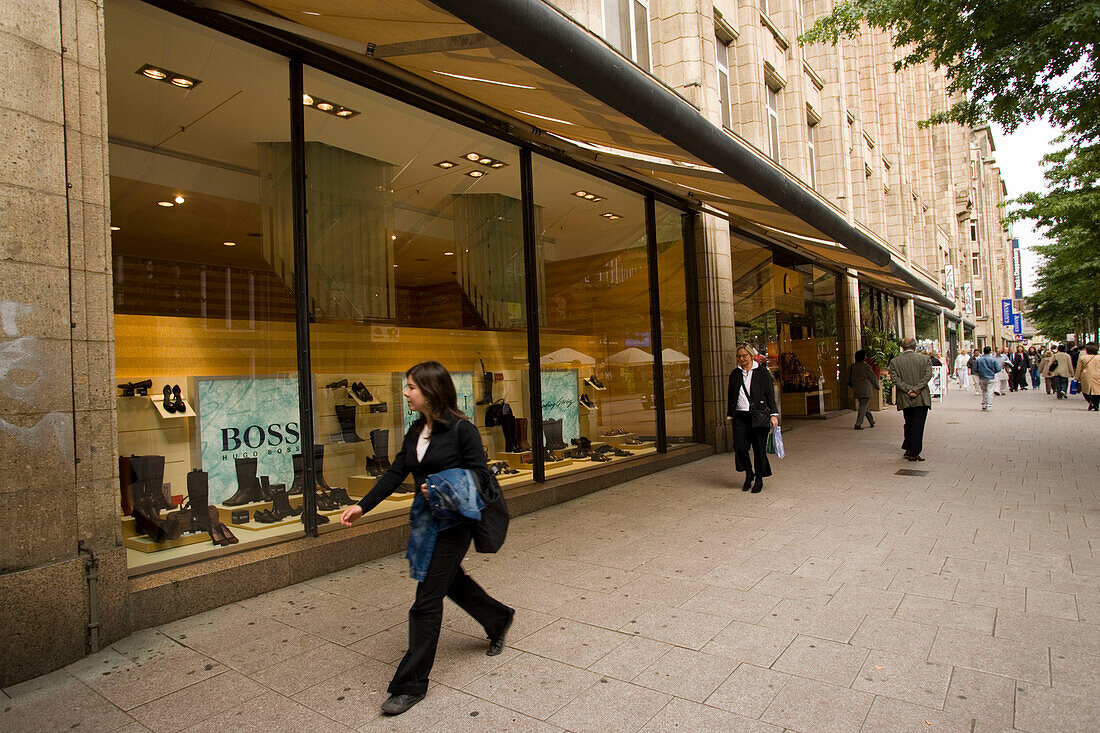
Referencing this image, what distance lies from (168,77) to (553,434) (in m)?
5.64

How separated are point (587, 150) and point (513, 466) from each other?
4.00 meters

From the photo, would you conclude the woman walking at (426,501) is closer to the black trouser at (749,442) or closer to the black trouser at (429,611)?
the black trouser at (429,611)

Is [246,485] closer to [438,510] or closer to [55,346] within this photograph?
[55,346]

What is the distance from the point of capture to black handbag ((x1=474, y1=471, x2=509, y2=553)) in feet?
11.0

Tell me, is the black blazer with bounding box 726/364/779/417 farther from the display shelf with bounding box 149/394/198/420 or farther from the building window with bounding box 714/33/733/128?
the building window with bounding box 714/33/733/128

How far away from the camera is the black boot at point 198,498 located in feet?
16.8

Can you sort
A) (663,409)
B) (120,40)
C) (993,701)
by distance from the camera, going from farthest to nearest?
(663,409) → (120,40) → (993,701)

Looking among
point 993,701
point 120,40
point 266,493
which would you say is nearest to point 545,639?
point 993,701

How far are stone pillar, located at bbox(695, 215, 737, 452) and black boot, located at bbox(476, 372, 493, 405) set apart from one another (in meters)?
5.01

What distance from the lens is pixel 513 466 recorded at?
8.01m

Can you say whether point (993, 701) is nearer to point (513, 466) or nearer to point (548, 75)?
point (548, 75)

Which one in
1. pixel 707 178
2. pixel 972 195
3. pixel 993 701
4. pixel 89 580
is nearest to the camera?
pixel 993 701

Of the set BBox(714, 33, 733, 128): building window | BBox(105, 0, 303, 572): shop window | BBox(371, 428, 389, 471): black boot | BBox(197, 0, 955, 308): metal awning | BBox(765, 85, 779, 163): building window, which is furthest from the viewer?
BBox(765, 85, 779, 163): building window

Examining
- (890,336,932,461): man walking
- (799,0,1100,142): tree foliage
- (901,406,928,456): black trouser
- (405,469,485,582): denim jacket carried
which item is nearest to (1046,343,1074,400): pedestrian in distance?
(799,0,1100,142): tree foliage
